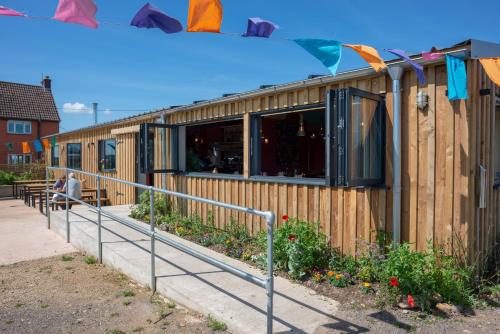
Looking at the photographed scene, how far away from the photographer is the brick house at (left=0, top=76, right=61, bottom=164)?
90.0ft

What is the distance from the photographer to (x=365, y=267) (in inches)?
166

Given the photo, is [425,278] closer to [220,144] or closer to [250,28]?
[250,28]

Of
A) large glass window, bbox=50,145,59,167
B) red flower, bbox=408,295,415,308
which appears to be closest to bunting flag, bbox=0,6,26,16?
red flower, bbox=408,295,415,308

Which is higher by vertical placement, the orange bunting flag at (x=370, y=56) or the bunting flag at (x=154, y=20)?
the bunting flag at (x=154, y=20)

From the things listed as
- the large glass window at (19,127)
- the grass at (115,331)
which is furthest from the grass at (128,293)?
the large glass window at (19,127)

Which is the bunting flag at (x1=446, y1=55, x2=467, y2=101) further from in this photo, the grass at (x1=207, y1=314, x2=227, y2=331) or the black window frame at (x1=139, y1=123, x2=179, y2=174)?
the black window frame at (x1=139, y1=123, x2=179, y2=174)

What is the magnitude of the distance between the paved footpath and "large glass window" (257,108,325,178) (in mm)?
5248

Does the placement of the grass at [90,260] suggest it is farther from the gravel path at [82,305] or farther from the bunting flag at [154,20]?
the bunting flag at [154,20]

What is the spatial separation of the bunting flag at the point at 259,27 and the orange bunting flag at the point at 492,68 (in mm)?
2112

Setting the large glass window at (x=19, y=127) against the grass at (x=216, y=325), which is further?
the large glass window at (x=19, y=127)

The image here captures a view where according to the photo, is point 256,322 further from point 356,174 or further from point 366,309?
point 356,174

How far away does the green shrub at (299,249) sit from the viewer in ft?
14.6

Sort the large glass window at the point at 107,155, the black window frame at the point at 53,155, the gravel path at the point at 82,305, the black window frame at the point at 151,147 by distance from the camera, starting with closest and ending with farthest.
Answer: the gravel path at the point at 82,305 → the black window frame at the point at 151,147 → the large glass window at the point at 107,155 → the black window frame at the point at 53,155

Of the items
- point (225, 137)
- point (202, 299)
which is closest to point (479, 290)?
point (202, 299)
